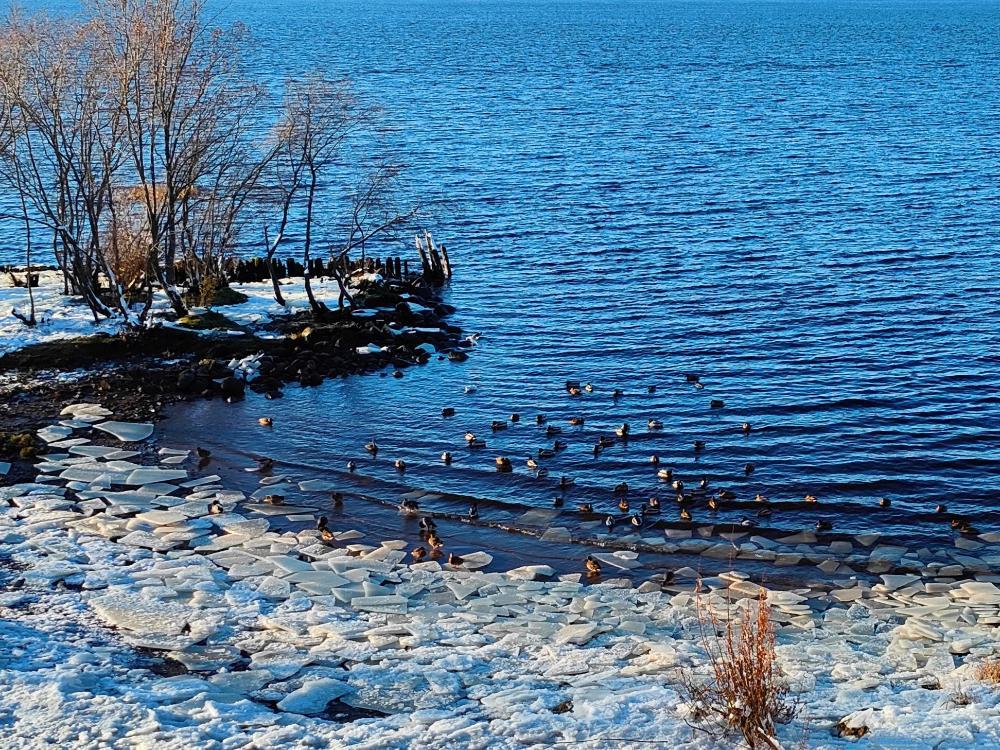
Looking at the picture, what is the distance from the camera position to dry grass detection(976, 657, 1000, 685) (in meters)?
13.3

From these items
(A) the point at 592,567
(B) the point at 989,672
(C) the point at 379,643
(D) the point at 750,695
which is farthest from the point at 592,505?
(D) the point at 750,695

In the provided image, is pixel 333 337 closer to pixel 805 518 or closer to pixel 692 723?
pixel 805 518

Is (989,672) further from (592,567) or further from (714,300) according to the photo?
(714,300)

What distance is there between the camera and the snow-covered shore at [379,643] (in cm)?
1227

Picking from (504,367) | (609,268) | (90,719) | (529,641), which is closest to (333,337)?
(504,367)

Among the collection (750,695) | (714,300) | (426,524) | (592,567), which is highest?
(714,300)

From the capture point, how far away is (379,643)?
15.1m

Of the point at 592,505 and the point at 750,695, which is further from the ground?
the point at 750,695

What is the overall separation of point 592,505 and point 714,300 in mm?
14345

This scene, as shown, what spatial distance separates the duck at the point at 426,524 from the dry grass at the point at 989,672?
9368 millimetres

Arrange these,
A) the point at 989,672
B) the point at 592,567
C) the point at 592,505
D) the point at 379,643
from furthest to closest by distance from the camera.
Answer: the point at 592,505, the point at 592,567, the point at 379,643, the point at 989,672

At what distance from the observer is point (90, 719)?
1234 cm

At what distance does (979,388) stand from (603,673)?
54.1ft

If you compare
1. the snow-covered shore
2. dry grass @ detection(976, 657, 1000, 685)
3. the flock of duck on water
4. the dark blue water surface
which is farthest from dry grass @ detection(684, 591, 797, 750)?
the dark blue water surface
